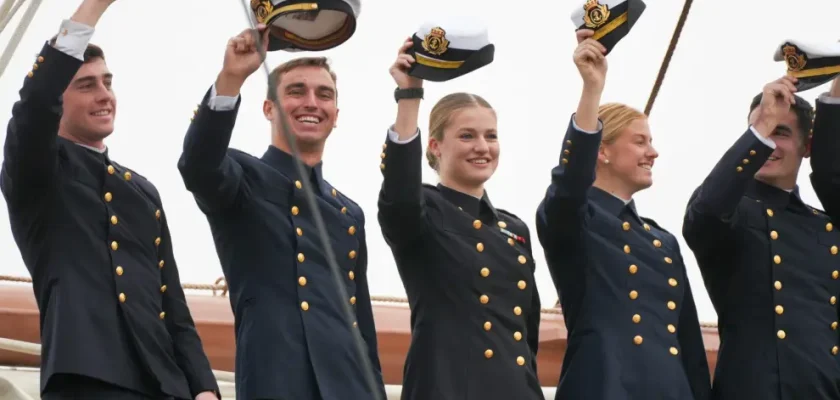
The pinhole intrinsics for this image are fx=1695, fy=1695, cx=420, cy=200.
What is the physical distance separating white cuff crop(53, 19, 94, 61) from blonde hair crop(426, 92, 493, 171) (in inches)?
32.1

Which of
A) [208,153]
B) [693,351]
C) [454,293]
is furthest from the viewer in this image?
[693,351]

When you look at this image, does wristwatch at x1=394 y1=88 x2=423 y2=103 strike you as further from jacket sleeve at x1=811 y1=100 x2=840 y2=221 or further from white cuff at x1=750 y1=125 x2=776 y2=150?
jacket sleeve at x1=811 y1=100 x2=840 y2=221

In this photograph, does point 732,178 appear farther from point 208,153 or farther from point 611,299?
point 208,153

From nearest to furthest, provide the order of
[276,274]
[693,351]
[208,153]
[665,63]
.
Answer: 1. [208,153]
2. [276,274]
3. [693,351]
4. [665,63]

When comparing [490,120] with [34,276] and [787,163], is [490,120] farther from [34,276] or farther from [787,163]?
[34,276]

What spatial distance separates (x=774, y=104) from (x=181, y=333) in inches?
49.4

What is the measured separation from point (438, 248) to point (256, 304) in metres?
0.38

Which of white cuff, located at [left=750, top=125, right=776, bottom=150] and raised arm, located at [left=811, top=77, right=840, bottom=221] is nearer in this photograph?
white cuff, located at [left=750, top=125, right=776, bottom=150]

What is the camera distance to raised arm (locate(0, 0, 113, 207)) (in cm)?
266

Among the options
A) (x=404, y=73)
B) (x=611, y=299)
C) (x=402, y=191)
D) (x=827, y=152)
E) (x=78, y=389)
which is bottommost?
(x=78, y=389)

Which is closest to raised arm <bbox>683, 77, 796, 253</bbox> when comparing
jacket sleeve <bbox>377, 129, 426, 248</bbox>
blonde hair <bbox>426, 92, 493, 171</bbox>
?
blonde hair <bbox>426, 92, 493, 171</bbox>

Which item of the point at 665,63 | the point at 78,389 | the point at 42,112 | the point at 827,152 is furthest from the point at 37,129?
the point at 665,63

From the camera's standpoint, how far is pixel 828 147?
3422mm

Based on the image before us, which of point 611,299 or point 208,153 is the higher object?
point 208,153
